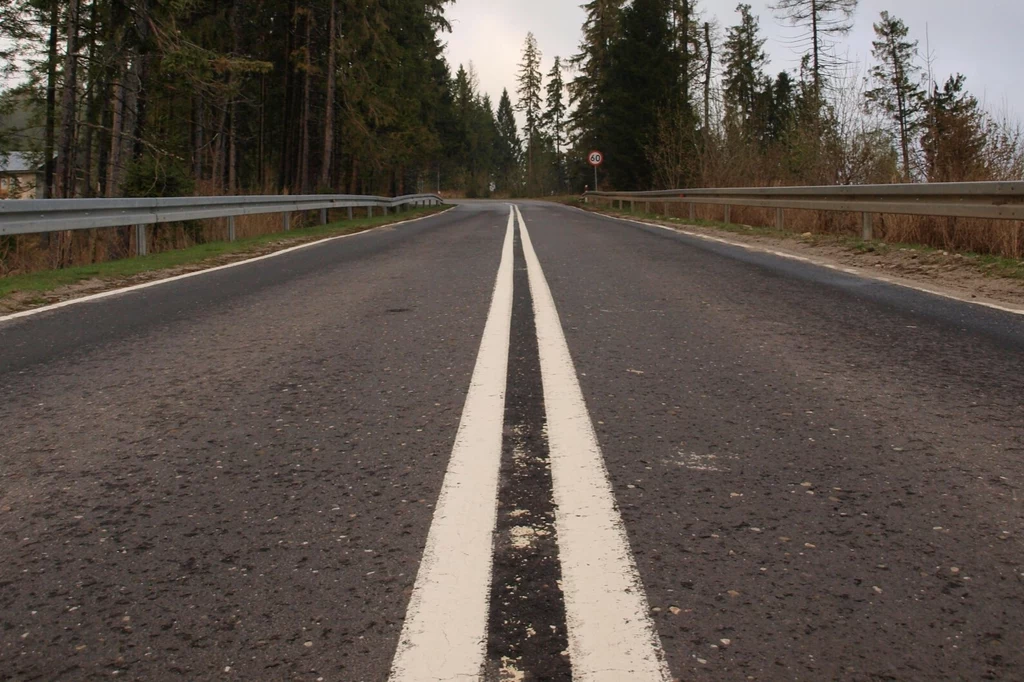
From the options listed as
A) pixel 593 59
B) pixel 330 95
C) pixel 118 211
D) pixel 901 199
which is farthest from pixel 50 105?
pixel 593 59

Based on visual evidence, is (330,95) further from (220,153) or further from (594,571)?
(594,571)

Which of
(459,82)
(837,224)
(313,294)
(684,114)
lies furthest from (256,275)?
(459,82)

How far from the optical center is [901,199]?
34.7 ft

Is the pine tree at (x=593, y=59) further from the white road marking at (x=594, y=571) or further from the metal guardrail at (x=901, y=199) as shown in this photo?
the white road marking at (x=594, y=571)

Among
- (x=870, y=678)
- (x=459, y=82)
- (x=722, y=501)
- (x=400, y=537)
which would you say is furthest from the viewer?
(x=459, y=82)

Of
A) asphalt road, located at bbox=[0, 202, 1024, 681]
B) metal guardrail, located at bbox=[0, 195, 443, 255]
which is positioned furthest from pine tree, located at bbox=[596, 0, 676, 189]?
asphalt road, located at bbox=[0, 202, 1024, 681]

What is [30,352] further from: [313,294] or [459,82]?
[459,82]

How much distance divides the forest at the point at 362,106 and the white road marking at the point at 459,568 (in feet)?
35.5

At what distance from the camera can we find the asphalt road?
1.78 m

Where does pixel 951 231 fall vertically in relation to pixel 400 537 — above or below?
above

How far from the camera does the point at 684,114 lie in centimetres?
3697

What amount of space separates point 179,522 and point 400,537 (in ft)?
2.30

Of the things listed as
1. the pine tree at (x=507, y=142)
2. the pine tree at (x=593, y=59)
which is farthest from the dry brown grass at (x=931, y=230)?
the pine tree at (x=507, y=142)

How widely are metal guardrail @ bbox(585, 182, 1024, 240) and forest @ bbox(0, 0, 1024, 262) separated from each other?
55.5 inches
